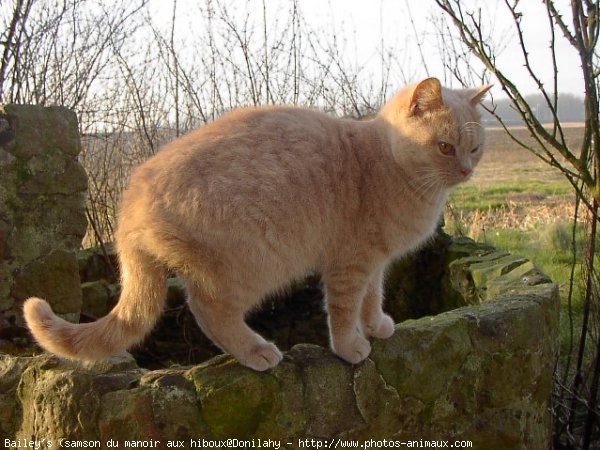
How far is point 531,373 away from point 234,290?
1239 millimetres

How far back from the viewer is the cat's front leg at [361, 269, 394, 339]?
2312mm

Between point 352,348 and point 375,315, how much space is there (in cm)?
30

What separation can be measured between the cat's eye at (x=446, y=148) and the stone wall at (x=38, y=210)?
6.28ft

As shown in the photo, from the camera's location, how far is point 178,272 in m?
1.98

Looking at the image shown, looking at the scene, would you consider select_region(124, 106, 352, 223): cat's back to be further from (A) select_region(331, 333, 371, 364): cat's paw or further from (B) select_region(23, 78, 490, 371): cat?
(A) select_region(331, 333, 371, 364): cat's paw

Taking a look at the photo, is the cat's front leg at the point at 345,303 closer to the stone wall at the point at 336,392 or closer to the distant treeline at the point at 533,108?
the stone wall at the point at 336,392

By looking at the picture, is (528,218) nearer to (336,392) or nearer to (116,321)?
(336,392)

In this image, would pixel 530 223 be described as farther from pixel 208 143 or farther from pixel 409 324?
pixel 208 143

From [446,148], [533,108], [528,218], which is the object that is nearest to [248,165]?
[446,148]

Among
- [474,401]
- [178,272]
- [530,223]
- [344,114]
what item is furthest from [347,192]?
[530,223]

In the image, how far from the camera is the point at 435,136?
224cm

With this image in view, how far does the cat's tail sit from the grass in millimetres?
1589

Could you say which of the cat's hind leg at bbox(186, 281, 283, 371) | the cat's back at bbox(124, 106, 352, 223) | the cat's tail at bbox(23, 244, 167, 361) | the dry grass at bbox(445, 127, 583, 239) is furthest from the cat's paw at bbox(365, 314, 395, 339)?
the dry grass at bbox(445, 127, 583, 239)

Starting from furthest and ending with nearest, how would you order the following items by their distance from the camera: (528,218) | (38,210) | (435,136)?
(528,218)
(38,210)
(435,136)
